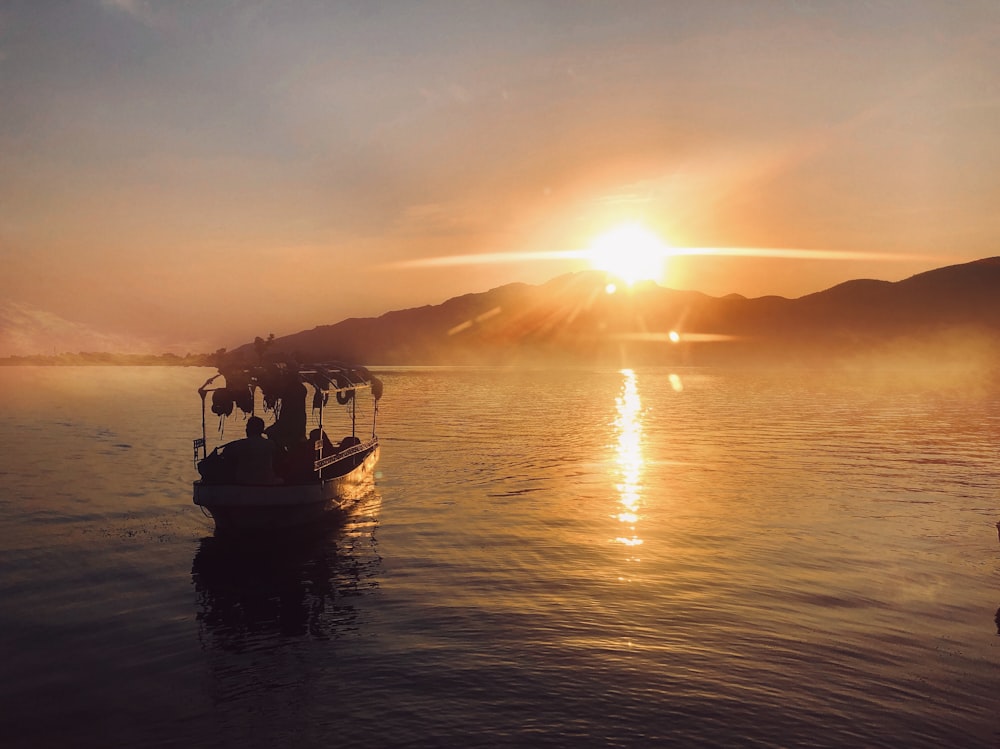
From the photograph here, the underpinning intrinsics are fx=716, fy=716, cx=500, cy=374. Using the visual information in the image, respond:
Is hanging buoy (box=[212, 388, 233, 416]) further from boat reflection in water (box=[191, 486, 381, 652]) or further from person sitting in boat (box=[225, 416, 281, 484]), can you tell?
boat reflection in water (box=[191, 486, 381, 652])

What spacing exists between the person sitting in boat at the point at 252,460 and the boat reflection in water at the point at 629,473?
40.6ft

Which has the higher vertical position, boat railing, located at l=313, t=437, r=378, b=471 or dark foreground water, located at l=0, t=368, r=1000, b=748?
boat railing, located at l=313, t=437, r=378, b=471

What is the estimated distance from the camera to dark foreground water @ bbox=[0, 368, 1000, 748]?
1167cm

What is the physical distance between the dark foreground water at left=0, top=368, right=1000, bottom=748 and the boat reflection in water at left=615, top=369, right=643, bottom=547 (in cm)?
37

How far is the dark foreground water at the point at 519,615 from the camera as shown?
1167 cm

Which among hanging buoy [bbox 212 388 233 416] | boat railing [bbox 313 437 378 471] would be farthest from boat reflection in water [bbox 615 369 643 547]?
hanging buoy [bbox 212 388 233 416]

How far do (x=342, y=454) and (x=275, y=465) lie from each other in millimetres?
6731

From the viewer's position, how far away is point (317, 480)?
26969 mm

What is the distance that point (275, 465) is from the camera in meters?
26.8

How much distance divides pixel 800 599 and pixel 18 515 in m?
29.2

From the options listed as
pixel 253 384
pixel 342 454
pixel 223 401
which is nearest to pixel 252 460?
pixel 223 401

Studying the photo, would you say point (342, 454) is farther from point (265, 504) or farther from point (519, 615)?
point (519, 615)

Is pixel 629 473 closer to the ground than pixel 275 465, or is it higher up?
closer to the ground

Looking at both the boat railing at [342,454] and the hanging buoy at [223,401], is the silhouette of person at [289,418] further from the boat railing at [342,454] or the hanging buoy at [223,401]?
the hanging buoy at [223,401]
